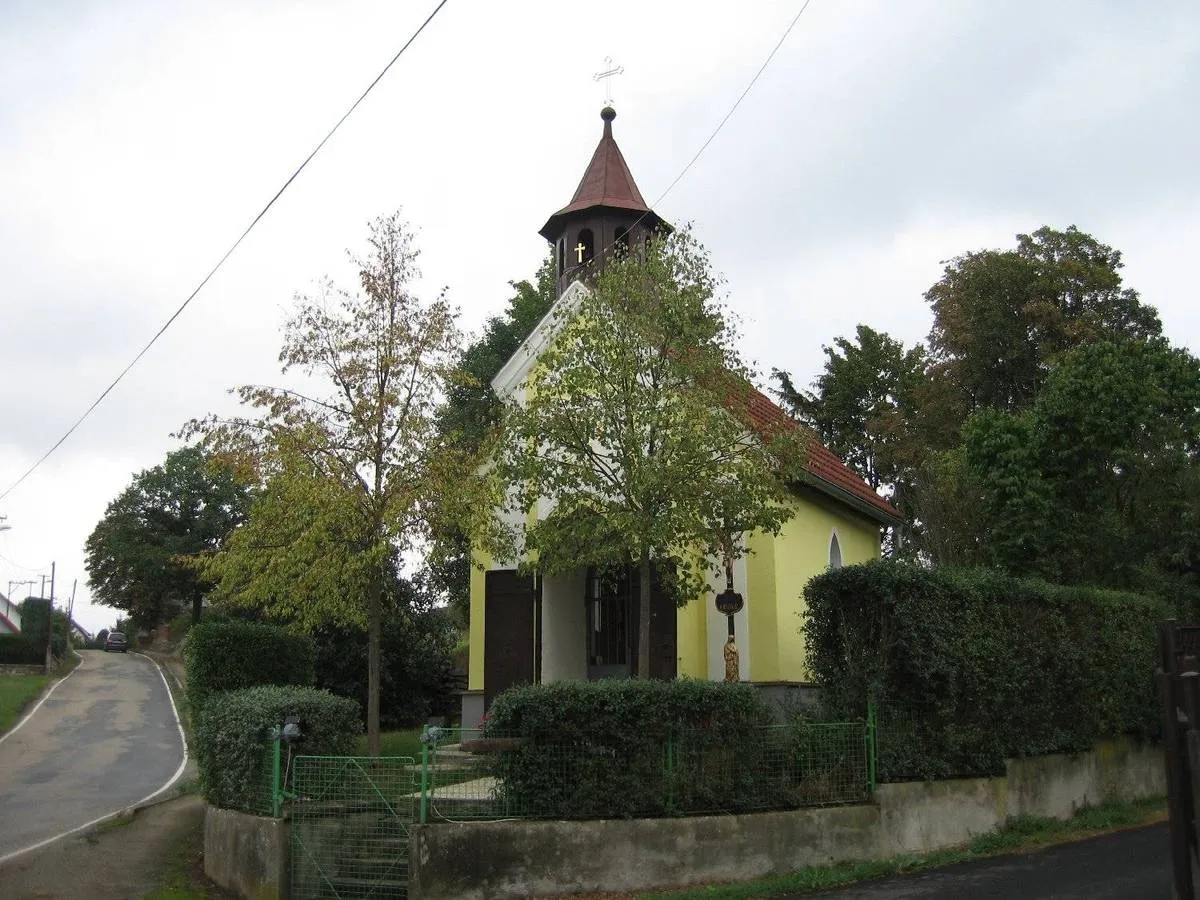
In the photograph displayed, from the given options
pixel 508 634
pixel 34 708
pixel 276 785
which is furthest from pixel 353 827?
pixel 34 708

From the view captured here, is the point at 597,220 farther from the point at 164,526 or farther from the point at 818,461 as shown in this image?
the point at 164,526

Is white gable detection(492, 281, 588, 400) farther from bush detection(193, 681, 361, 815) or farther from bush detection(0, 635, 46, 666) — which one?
bush detection(0, 635, 46, 666)

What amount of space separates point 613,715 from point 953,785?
15.4 feet

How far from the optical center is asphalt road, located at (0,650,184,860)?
1694cm

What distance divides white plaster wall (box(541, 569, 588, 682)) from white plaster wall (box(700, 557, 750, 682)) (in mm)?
2508

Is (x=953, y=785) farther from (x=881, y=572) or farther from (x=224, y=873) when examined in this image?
(x=224, y=873)

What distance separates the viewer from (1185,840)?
5.87 meters

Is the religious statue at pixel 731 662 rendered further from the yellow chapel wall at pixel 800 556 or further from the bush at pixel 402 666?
the bush at pixel 402 666

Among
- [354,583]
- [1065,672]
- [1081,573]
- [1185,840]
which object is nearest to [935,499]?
[1081,573]

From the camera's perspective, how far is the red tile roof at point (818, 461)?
1596cm

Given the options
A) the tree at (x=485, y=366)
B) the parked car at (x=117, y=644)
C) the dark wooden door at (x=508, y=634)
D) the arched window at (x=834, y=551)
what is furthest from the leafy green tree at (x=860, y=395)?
the parked car at (x=117, y=644)

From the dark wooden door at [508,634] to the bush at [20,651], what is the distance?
42.9m

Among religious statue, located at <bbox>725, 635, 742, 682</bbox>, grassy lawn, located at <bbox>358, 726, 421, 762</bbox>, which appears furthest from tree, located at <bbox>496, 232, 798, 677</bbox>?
grassy lawn, located at <bbox>358, 726, 421, 762</bbox>

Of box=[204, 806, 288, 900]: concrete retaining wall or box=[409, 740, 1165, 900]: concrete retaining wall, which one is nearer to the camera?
box=[409, 740, 1165, 900]: concrete retaining wall
